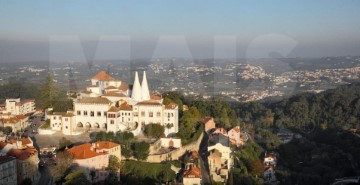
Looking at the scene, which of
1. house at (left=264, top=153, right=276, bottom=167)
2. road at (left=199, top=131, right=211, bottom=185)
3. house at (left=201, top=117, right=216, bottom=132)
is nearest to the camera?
road at (left=199, top=131, right=211, bottom=185)

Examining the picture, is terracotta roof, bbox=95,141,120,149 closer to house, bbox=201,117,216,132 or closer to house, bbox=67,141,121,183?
house, bbox=67,141,121,183

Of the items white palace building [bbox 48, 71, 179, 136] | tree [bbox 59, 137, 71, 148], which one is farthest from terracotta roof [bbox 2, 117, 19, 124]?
tree [bbox 59, 137, 71, 148]

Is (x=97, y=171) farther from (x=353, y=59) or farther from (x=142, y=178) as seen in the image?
(x=353, y=59)

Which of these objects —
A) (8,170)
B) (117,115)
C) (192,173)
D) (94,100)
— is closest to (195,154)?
(192,173)

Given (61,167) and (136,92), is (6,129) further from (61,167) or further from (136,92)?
(61,167)

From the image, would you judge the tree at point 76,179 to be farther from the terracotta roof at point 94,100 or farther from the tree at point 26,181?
the terracotta roof at point 94,100

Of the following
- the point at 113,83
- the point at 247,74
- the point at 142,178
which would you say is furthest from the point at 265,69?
the point at 142,178
